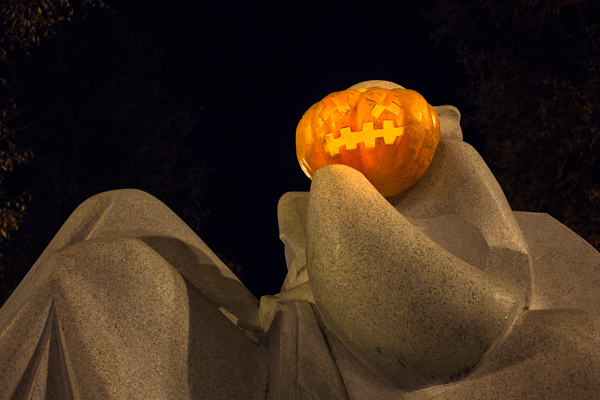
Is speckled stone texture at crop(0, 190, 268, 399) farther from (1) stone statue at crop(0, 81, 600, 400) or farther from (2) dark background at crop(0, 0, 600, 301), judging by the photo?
(2) dark background at crop(0, 0, 600, 301)

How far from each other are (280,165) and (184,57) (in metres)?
3.63

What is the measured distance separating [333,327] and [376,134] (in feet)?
3.57

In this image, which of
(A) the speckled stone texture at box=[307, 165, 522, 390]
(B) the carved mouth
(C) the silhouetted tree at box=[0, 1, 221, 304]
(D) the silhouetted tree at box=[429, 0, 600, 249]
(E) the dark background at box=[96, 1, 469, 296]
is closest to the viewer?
(A) the speckled stone texture at box=[307, 165, 522, 390]

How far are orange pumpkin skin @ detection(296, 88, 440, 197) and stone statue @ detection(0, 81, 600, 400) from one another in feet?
1.28

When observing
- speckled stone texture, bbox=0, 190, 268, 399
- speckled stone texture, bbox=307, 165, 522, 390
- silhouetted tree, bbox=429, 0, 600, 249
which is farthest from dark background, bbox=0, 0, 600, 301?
speckled stone texture, bbox=307, 165, 522, 390

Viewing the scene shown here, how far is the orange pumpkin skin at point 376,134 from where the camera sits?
3100mm

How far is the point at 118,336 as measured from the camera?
2.49 m

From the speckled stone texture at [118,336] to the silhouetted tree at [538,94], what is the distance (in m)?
6.78

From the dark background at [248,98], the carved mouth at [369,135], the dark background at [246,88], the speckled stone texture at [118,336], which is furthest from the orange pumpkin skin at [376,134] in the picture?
the dark background at [246,88]

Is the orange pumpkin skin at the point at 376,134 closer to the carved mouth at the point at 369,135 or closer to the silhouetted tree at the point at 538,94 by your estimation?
the carved mouth at the point at 369,135

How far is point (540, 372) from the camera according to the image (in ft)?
8.36

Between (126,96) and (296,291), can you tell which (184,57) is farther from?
(296,291)

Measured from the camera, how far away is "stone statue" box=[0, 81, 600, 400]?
2393 mm

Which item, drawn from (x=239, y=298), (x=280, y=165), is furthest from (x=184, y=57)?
(x=239, y=298)
